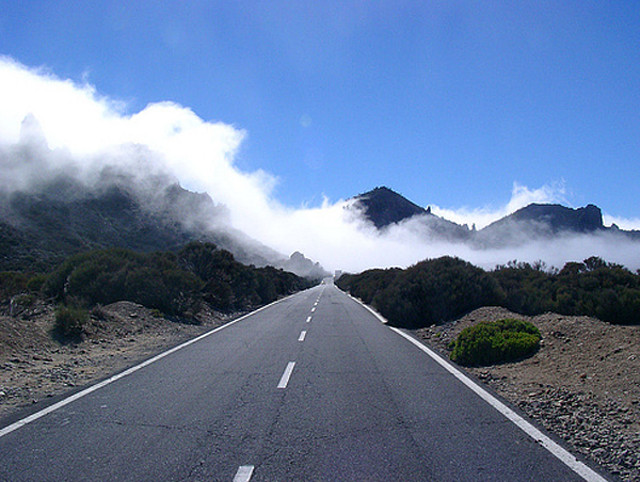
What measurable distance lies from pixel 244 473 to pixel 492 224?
93.8 meters

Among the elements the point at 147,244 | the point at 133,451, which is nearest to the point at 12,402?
the point at 133,451

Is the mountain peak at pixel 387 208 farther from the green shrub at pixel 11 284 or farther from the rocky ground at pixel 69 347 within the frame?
the rocky ground at pixel 69 347

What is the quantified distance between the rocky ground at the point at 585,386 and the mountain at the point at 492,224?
2000 inches

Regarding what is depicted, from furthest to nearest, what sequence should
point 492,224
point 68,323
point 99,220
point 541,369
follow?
point 492,224, point 99,220, point 68,323, point 541,369

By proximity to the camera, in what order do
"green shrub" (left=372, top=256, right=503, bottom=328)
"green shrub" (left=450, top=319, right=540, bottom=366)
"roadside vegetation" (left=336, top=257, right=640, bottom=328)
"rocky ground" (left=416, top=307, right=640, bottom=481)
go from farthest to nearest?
"green shrub" (left=372, top=256, right=503, bottom=328), "roadside vegetation" (left=336, top=257, right=640, bottom=328), "green shrub" (left=450, top=319, right=540, bottom=366), "rocky ground" (left=416, top=307, right=640, bottom=481)

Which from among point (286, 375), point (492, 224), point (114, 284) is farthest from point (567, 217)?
point (286, 375)

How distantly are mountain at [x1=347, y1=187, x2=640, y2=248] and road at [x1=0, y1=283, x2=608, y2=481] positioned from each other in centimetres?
5537

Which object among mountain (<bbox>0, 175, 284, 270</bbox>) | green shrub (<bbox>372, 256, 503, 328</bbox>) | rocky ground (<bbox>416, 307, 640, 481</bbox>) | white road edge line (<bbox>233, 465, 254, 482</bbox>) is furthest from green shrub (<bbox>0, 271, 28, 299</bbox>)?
mountain (<bbox>0, 175, 284, 270</bbox>)

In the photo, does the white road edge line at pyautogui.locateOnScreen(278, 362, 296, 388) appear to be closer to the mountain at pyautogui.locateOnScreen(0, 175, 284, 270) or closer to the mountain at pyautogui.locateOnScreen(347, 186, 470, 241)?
the mountain at pyautogui.locateOnScreen(0, 175, 284, 270)

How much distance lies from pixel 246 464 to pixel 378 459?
1340 millimetres

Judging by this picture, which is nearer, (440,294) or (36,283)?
(440,294)

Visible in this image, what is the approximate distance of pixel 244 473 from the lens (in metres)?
4.61

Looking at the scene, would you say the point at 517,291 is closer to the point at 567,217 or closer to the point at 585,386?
the point at 585,386

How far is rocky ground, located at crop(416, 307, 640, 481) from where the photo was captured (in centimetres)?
543
